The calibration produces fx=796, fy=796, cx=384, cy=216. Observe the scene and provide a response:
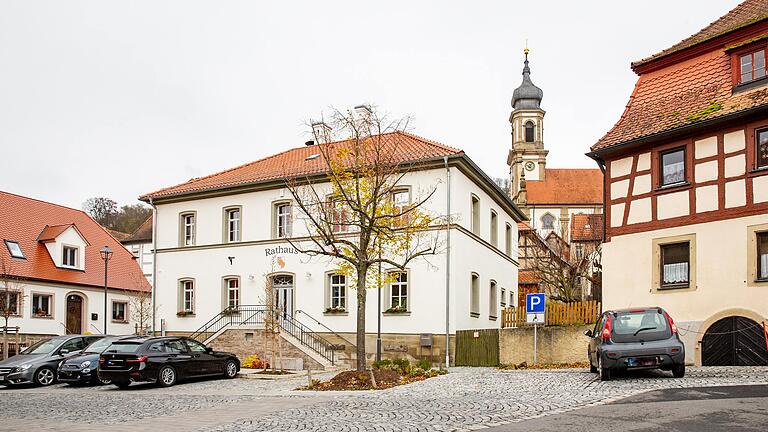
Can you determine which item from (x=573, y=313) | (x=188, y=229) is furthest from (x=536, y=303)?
(x=188, y=229)

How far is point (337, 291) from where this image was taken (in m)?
32.0

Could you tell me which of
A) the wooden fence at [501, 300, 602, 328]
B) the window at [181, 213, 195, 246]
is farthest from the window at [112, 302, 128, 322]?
the wooden fence at [501, 300, 602, 328]

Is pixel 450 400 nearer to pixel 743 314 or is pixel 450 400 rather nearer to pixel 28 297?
pixel 743 314

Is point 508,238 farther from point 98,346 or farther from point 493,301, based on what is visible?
point 98,346

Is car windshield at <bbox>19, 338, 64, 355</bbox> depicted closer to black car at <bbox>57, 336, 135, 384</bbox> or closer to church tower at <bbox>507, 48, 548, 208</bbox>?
black car at <bbox>57, 336, 135, 384</bbox>

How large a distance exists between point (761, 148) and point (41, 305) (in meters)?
34.2

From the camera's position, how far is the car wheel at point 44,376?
24.5 m

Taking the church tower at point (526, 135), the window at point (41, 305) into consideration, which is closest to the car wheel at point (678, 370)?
the window at point (41, 305)

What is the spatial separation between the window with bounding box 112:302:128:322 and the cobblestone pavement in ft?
81.3

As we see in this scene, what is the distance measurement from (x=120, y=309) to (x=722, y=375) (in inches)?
1457

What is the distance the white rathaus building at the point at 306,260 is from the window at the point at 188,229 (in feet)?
0.15

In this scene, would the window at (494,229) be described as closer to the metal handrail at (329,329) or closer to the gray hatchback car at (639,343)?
the metal handrail at (329,329)

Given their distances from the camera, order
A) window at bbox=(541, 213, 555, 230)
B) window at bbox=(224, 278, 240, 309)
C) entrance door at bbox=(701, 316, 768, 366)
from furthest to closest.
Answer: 1. window at bbox=(541, 213, 555, 230)
2. window at bbox=(224, 278, 240, 309)
3. entrance door at bbox=(701, 316, 768, 366)

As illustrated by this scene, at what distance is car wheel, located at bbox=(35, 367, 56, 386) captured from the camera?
24.5 m
